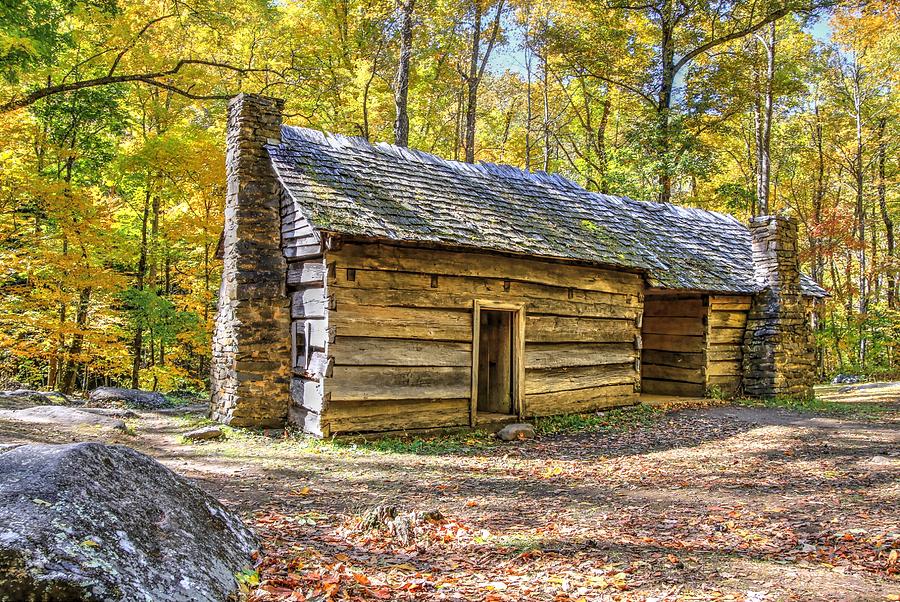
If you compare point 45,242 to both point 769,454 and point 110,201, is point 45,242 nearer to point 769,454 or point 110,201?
point 110,201

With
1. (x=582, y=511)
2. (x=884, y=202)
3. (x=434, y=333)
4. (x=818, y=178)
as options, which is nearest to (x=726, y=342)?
(x=434, y=333)

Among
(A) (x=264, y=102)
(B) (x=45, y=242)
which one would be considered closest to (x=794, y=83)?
(A) (x=264, y=102)

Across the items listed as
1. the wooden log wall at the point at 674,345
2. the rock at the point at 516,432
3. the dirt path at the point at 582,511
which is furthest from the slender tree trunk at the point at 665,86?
the rock at the point at 516,432

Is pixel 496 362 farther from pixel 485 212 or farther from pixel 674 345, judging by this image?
pixel 674 345

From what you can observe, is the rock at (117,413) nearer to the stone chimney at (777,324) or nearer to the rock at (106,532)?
the rock at (106,532)

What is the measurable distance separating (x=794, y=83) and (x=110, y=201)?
78.5ft

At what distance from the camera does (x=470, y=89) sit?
856 inches

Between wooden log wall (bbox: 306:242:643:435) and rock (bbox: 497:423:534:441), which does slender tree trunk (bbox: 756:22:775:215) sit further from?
rock (bbox: 497:423:534:441)

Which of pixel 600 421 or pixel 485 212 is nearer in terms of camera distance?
pixel 485 212

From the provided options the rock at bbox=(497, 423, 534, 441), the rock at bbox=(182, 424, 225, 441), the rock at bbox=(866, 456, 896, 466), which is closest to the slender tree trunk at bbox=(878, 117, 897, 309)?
the rock at bbox=(866, 456, 896, 466)

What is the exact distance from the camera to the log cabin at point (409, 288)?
30.8 ft

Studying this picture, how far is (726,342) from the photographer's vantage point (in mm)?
15086

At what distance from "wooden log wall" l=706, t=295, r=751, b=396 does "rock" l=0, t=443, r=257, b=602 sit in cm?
1356

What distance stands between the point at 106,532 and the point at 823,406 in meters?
15.4
